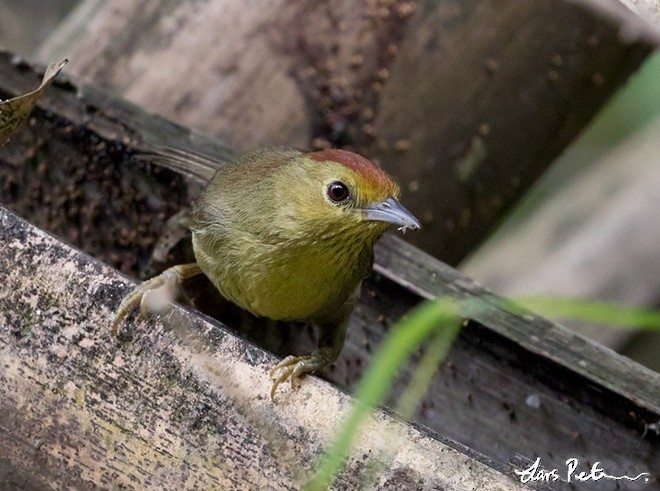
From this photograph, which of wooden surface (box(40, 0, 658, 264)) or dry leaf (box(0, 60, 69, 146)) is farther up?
dry leaf (box(0, 60, 69, 146))

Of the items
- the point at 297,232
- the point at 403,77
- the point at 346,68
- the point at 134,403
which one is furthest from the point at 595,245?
the point at 134,403

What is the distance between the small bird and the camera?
303cm

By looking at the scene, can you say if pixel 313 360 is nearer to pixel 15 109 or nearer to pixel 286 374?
pixel 286 374

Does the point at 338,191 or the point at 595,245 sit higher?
the point at 338,191

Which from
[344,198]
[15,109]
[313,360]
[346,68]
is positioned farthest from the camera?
[346,68]

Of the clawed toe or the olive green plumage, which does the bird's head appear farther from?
the clawed toe

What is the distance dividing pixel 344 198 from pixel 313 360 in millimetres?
457

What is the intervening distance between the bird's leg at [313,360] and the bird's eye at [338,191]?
44cm

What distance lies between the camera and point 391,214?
9.71ft

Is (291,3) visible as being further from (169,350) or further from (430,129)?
(169,350)

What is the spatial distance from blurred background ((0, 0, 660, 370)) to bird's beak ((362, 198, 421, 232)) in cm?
117

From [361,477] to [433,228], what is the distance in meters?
2.49

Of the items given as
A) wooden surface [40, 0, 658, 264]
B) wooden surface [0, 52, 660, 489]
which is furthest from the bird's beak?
wooden surface [40, 0, 658, 264]

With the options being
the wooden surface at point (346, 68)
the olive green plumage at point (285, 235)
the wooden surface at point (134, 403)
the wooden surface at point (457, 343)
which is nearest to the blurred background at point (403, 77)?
the wooden surface at point (346, 68)
